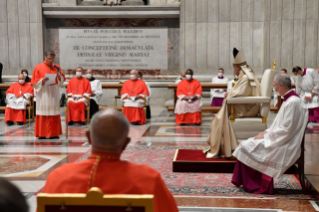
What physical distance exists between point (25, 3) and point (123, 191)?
13462mm

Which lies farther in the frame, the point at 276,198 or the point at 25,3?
the point at 25,3

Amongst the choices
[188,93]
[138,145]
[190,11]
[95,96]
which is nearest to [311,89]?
[188,93]

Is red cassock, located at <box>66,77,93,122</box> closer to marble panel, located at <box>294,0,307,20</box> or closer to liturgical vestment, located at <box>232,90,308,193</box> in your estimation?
marble panel, located at <box>294,0,307,20</box>

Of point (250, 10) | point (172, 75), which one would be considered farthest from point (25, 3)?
point (250, 10)

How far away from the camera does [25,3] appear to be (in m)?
14.0

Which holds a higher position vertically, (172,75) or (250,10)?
(250,10)

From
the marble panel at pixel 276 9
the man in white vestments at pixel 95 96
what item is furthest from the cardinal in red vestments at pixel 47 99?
the marble panel at pixel 276 9

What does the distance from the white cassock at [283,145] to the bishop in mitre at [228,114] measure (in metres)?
1.11

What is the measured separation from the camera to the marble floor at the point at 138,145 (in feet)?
13.4

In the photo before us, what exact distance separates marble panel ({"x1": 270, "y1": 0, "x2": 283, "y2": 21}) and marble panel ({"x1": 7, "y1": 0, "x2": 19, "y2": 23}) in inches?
324

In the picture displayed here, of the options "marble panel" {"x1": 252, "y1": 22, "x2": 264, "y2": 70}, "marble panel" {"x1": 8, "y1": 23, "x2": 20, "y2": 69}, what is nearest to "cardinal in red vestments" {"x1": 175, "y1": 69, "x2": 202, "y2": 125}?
"marble panel" {"x1": 252, "y1": 22, "x2": 264, "y2": 70}

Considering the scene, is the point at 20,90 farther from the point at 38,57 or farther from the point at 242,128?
the point at 242,128

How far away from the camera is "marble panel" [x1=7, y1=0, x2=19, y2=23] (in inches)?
549

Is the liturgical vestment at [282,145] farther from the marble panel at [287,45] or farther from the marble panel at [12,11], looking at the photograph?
the marble panel at [12,11]
